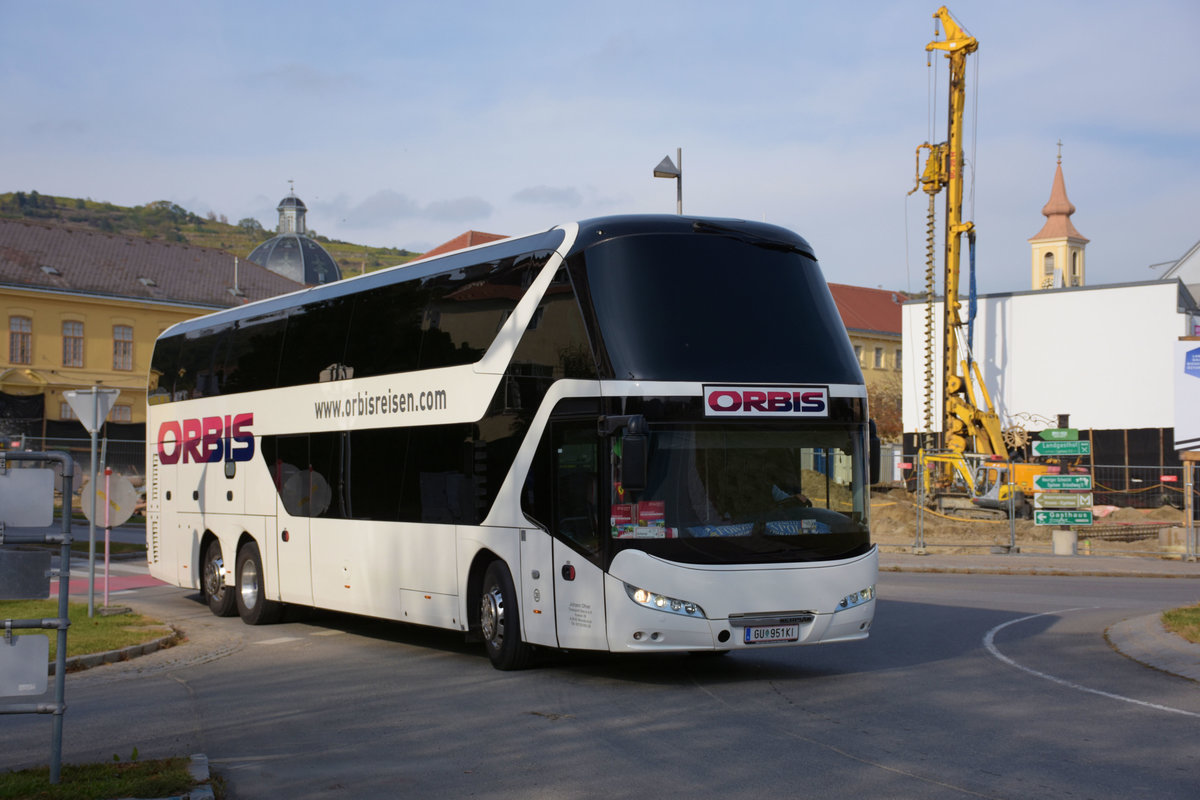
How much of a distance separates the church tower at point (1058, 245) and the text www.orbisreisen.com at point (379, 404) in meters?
98.7

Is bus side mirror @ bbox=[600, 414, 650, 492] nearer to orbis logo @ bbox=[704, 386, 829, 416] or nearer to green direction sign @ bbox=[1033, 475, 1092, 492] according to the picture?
orbis logo @ bbox=[704, 386, 829, 416]

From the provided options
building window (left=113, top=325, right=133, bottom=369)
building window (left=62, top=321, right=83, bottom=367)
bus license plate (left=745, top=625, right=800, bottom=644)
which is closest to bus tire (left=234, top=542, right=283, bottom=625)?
bus license plate (left=745, top=625, right=800, bottom=644)

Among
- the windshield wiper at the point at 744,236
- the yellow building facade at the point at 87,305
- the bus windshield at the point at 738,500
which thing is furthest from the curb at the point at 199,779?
the yellow building facade at the point at 87,305

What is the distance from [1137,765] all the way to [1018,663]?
494cm

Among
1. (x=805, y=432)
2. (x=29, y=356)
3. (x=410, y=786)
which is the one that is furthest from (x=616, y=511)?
(x=29, y=356)

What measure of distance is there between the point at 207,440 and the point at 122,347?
172 ft

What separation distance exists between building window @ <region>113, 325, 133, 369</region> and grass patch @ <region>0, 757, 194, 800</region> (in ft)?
208

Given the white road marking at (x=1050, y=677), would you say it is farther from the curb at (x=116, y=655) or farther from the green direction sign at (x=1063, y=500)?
the green direction sign at (x=1063, y=500)

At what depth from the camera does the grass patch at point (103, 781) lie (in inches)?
269

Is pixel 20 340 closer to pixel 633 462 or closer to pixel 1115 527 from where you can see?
pixel 1115 527

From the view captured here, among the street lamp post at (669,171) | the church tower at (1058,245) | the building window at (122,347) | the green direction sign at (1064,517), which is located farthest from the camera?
the church tower at (1058,245)

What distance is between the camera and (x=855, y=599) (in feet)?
38.2

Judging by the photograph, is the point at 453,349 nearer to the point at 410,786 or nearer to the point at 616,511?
the point at 616,511

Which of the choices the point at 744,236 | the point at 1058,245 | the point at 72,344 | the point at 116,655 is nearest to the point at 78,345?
the point at 72,344
